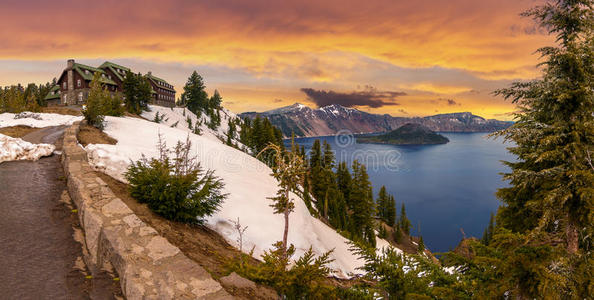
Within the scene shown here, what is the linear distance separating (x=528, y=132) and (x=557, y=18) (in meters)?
3.67

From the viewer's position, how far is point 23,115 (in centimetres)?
2403

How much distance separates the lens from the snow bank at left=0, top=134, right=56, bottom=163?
10553 mm

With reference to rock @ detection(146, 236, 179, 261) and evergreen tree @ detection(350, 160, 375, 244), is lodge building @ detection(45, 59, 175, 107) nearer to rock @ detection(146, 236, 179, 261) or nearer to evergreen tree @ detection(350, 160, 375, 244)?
evergreen tree @ detection(350, 160, 375, 244)

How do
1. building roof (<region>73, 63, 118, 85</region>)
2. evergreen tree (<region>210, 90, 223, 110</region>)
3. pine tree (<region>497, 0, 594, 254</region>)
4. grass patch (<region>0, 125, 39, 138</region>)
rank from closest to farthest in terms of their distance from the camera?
pine tree (<region>497, 0, 594, 254</region>), grass patch (<region>0, 125, 39, 138</region>), building roof (<region>73, 63, 118, 85</region>), evergreen tree (<region>210, 90, 223, 110</region>)

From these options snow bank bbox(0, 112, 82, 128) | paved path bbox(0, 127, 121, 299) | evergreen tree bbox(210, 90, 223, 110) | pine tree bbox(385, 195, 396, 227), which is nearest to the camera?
paved path bbox(0, 127, 121, 299)

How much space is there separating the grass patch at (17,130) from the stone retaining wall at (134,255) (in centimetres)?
1728

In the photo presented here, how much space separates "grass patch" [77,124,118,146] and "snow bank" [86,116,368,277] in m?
0.50

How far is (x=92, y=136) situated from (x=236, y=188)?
9.05 meters

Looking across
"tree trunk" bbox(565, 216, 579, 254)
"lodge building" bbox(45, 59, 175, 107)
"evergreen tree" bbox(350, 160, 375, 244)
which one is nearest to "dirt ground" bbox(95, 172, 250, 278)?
"tree trunk" bbox(565, 216, 579, 254)

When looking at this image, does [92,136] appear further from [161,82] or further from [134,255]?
[161,82]

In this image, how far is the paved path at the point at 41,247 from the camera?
165 inches

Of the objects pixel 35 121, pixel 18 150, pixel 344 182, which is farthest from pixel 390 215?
pixel 18 150

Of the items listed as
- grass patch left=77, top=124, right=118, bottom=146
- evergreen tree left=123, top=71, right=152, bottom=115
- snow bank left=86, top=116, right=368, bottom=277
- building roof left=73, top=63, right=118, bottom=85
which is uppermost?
building roof left=73, top=63, right=118, bottom=85

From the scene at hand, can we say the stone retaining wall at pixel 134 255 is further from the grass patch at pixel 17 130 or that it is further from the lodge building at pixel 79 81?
the lodge building at pixel 79 81
